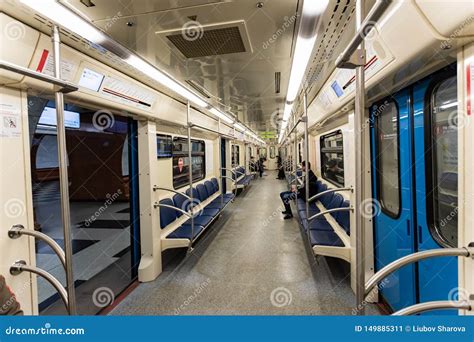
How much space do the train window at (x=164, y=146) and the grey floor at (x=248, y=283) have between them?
1.70 m

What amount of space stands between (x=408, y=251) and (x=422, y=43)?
5.51 ft

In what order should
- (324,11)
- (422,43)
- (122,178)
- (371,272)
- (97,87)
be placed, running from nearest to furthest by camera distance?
(422,43) < (324,11) < (97,87) < (371,272) < (122,178)

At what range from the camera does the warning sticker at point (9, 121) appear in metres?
1.57

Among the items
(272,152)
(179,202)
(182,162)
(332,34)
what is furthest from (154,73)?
(272,152)

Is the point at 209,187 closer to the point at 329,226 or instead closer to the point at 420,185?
the point at 329,226

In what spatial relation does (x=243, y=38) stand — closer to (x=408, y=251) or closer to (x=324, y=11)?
(x=324, y=11)

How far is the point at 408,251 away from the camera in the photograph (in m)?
2.13

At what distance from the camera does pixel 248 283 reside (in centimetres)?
308

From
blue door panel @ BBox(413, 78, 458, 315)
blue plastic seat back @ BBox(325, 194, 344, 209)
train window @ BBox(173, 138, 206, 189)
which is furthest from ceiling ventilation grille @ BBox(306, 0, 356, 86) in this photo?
train window @ BBox(173, 138, 206, 189)

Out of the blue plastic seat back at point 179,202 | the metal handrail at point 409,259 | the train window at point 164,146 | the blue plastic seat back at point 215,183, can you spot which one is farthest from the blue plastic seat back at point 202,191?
the metal handrail at point 409,259

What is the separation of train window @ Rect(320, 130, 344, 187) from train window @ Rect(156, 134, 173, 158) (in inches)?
117

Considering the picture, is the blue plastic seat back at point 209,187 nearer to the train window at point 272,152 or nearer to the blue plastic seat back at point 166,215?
the blue plastic seat back at point 166,215

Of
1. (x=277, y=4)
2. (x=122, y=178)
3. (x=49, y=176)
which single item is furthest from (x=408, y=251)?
(x=49, y=176)

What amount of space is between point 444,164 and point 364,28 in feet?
4.27
